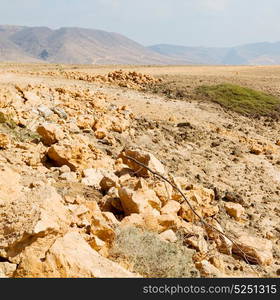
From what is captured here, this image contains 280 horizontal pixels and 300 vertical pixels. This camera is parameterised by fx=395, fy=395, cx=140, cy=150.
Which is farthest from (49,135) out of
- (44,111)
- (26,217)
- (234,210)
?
(26,217)

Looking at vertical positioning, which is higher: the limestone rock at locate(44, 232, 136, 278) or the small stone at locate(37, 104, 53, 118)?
the small stone at locate(37, 104, 53, 118)

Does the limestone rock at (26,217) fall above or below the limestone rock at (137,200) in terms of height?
above

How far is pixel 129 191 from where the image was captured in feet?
22.0

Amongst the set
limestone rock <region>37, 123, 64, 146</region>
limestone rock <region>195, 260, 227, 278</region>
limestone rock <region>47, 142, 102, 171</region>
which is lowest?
limestone rock <region>195, 260, 227, 278</region>

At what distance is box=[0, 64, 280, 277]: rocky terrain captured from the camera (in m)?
4.69

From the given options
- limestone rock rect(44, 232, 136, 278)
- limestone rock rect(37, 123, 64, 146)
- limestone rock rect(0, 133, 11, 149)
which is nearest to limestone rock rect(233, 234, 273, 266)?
limestone rock rect(44, 232, 136, 278)

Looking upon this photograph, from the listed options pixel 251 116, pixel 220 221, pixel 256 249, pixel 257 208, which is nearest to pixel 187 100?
pixel 251 116

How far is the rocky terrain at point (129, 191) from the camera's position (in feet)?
15.4

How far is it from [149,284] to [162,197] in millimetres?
3135

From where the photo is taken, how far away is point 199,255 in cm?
609

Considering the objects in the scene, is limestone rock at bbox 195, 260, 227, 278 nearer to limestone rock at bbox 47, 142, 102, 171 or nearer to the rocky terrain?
the rocky terrain

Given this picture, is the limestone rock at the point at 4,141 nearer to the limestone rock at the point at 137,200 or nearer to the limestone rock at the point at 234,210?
the limestone rock at the point at 137,200

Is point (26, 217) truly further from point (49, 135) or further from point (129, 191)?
point (49, 135)

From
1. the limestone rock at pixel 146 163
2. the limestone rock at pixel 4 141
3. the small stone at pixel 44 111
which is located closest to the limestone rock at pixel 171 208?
the limestone rock at pixel 146 163
